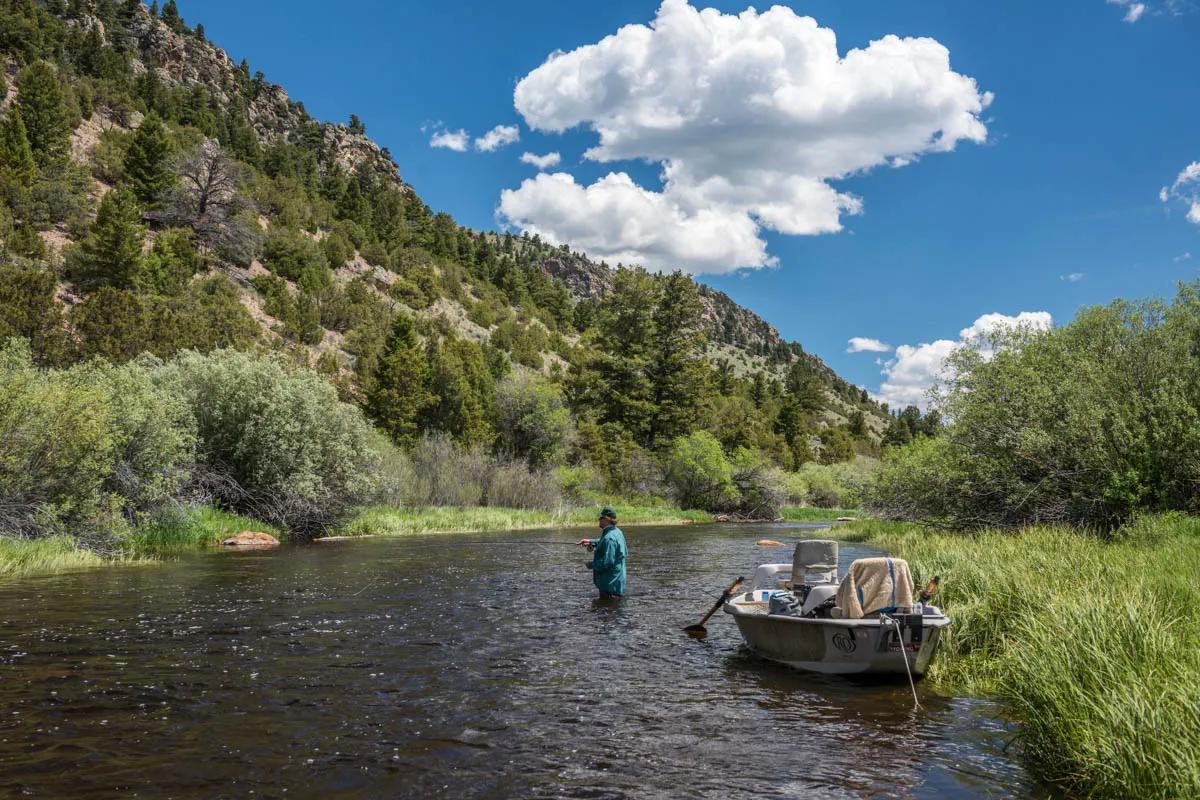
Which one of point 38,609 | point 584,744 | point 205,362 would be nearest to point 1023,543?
point 584,744

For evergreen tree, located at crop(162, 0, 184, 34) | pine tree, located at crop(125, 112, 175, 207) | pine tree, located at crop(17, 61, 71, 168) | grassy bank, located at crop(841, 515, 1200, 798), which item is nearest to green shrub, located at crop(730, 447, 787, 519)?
grassy bank, located at crop(841, 515, 1200, 798)

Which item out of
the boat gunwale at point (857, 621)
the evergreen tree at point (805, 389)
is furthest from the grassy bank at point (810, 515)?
the evergreen tree at point (805, 389)

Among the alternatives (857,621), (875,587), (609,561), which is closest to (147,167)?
(609,561)

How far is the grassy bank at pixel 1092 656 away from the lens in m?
5.37

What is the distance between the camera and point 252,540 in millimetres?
26141

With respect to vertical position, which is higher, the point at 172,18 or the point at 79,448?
the point at 172,18

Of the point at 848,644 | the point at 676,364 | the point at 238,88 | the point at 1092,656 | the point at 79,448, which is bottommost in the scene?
the point at 848,644

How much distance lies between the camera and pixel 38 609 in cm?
1309

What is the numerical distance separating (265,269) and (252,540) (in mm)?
50948

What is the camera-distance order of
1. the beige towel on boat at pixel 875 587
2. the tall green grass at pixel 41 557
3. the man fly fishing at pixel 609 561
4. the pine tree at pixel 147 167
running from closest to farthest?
the beige towel on boat at pixel 875 587 < the man fly fishing at pixel 609 561 < the tall green grass at pixel 41 557 < the pine tree at pixel 147 167

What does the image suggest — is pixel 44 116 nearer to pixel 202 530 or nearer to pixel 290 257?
pixel 290 257

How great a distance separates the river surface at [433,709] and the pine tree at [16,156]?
1979 inches

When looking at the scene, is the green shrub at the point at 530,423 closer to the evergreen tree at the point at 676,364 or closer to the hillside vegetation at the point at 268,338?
the hillside vegetation at the point at 268,338

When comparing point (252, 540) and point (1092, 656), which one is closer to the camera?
point (1092, 656)
